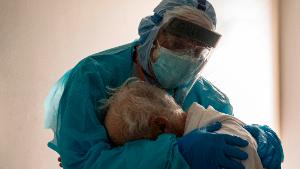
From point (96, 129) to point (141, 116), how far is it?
0.13 m

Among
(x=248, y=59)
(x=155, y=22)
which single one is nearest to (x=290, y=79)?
(x=248, y=59)

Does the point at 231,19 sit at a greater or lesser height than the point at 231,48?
greater

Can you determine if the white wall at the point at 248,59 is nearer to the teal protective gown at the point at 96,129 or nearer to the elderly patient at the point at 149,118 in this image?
the teal protective gown at the point at 96,129

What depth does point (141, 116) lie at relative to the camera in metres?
0.87

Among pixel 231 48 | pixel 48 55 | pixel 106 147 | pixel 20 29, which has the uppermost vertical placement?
pixel 20 29

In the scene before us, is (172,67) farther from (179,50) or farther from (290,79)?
(290,79)

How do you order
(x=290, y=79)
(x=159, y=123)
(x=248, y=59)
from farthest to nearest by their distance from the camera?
1. (x=290, y=79)
2. (x=248, y=59)
3. (x=159, y=123)

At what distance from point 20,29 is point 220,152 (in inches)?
35.1

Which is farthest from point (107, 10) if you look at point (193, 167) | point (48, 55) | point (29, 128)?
point (193, 167)

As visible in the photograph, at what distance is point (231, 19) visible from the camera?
2277mm

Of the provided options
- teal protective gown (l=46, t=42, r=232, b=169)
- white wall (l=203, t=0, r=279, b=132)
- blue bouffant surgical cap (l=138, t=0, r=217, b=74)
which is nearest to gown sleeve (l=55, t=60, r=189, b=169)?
teal protective gown (l=46, t=42, r=232, b=169)

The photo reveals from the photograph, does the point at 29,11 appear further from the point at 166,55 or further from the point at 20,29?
the point at 166,55

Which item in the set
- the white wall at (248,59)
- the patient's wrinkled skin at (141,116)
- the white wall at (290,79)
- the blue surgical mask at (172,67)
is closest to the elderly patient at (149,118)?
the patient's wrinkled skin at (141,116)

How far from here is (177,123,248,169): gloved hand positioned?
77 cm
